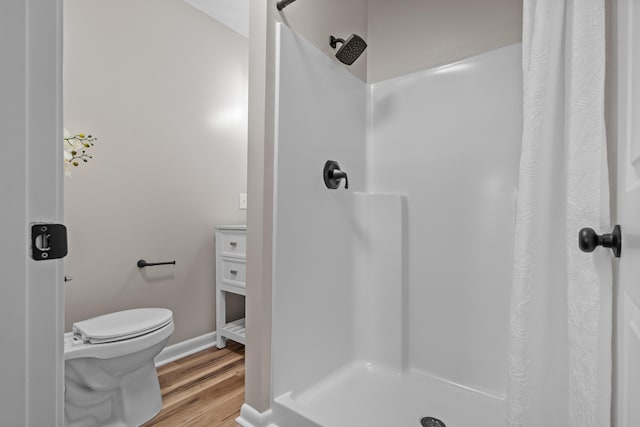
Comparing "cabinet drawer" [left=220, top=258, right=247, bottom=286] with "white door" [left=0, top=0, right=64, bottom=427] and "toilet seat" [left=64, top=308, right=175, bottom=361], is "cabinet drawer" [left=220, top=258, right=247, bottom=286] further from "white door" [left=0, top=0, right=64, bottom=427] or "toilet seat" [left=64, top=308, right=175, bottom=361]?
"white door" [left=0, top=0, right=64, bottom=427]

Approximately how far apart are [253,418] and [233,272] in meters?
1.02

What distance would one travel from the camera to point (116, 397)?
141cm

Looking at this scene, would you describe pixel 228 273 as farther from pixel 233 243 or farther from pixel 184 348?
pixel 184 348

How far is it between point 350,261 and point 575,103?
1157 millimetres

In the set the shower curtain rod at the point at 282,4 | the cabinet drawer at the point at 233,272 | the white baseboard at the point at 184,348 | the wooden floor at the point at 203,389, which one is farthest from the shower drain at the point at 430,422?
the shower curtain rod at the point at 282,4

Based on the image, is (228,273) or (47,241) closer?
(47,241)

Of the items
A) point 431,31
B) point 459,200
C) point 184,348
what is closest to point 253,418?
point 184,348

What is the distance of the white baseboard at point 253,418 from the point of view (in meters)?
1.26

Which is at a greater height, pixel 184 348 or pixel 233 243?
pixel 233 243

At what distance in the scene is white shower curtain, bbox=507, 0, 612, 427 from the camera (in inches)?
29.5

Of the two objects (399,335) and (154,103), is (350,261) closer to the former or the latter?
(399,335)

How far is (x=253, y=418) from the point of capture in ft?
4.20

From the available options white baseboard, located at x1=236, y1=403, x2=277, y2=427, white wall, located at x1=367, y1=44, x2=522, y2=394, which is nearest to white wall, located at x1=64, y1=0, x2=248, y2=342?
white baseboard, located at x1=236, y1=403, x2=277, y2=427

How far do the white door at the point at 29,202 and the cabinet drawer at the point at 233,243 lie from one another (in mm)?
1463
